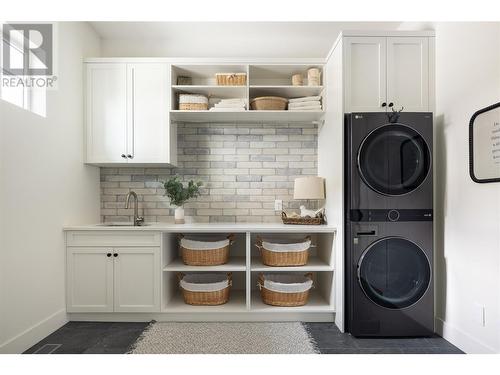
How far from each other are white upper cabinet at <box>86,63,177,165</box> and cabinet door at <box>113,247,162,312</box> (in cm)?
90

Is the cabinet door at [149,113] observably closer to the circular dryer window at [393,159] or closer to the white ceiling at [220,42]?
the white ceiling at [220,42]

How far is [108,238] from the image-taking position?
2.88 meters

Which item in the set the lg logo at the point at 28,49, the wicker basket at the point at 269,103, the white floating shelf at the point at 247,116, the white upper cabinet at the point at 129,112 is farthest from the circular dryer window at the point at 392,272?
the lg logo at the point at 28,49

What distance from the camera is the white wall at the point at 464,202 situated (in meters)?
2.10

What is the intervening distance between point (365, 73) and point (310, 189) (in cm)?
105

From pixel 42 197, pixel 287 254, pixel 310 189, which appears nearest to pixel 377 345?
pixel 287 254

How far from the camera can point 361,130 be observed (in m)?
2.56

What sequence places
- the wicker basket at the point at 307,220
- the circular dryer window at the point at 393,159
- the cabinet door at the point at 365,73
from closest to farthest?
the circular dryer window at the point at 393,159 → the cabinet door at the point at 365,73 → the wicker basket at the point at 307,220

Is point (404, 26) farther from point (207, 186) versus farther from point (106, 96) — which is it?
point (106, 96)

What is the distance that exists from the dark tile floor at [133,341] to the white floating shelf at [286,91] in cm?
206

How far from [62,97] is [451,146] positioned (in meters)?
3.05

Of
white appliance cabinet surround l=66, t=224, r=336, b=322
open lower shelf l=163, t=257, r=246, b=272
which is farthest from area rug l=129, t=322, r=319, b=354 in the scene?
open lower shelf l=163, t=257, r=246, b=272

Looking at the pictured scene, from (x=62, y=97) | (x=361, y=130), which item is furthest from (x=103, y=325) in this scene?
(x=361, y=130)

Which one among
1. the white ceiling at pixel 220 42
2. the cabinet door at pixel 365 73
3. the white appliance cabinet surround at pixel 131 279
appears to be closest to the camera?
the cabinet door at pixel 365 73
